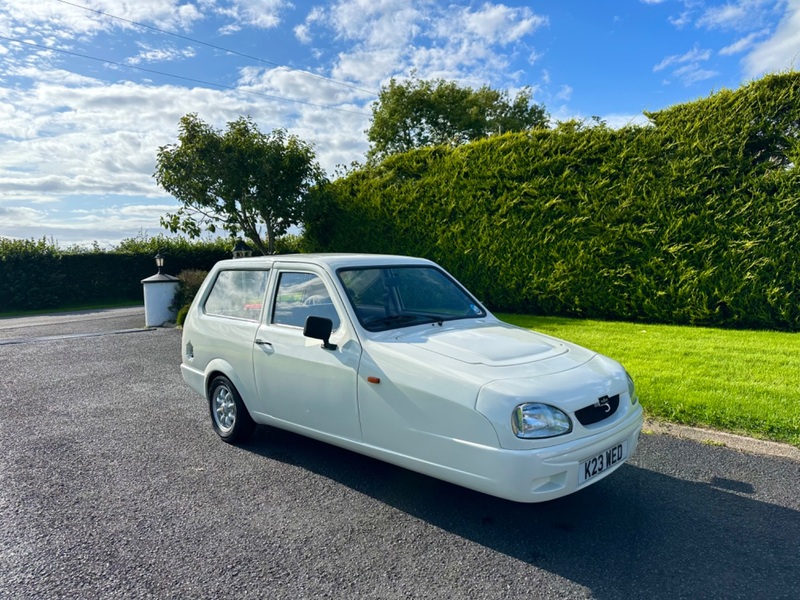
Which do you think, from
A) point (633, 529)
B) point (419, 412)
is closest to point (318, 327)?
point (419, 412)

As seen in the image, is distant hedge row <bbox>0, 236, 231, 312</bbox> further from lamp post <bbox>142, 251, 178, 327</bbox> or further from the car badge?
the car badge

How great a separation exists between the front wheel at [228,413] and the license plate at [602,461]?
2.97 metres

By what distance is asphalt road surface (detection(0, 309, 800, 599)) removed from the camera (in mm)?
2756

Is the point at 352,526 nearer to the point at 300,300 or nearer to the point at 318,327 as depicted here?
the point at 318,327

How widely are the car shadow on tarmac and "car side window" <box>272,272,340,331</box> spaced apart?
124 centimetres

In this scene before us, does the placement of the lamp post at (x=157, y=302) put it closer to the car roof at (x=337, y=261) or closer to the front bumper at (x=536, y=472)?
the car roof at (x=337, y=261)

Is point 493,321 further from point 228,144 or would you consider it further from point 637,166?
point 228,144

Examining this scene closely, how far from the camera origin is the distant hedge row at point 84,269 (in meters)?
20.2

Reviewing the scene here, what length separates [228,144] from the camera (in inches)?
606

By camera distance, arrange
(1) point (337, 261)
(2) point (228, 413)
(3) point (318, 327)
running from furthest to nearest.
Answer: (2) point (228, 413) → (1) point (337, 261) → (3) point (318, 327)

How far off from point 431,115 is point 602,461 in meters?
30.7

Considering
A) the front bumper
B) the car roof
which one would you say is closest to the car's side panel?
the front bumper

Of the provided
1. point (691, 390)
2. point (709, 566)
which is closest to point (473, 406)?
point (709, 566)

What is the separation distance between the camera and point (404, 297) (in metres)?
4.46
